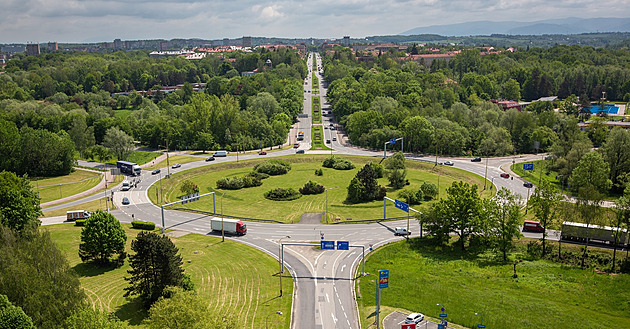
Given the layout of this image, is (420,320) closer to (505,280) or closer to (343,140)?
(505,280)

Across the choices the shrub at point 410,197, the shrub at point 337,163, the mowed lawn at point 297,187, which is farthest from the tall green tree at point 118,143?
the shrub at point 410,197

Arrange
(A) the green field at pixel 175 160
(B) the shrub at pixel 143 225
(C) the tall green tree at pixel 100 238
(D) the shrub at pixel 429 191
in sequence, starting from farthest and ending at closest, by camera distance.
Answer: (A) the green field at pixel 175 160 → (D) the shrub at pixel 429 191 → (B) the shrub at pixel 143 225 → (C) the tall green tree at pixel 100 238

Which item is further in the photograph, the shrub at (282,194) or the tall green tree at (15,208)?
the shrub at (282,194)

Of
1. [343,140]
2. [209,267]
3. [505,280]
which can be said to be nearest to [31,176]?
[209,267]

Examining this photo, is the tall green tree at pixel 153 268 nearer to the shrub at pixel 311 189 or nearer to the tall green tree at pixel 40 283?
the tall green tree at pixel 40 283

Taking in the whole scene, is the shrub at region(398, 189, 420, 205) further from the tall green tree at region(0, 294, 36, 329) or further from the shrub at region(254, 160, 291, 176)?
the tall green tree at region(0, 294, 36, 329)

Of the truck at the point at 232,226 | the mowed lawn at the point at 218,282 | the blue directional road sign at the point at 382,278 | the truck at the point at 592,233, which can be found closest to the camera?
the blue directional road sign at the point at 382,278

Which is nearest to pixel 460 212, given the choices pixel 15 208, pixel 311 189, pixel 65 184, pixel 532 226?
pixel 532 226
